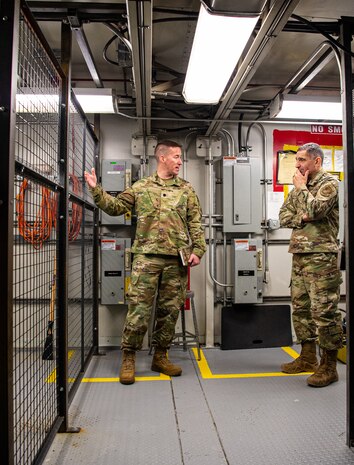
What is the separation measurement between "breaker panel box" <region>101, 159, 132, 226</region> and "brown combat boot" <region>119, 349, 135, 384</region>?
4.80 ft

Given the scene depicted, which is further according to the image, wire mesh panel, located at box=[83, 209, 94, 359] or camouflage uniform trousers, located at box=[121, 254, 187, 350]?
wire mesh panel, located at box=[83, 209, 94, 359]

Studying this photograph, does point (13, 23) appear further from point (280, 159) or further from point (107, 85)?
point (280, 159)

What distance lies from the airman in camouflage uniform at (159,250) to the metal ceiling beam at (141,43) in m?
0.57

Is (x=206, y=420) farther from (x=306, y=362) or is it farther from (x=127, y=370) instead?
(x=306, y=362)

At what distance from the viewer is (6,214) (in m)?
1.18

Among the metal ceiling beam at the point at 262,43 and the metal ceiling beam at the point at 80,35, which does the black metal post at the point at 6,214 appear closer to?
the metal ceiling beam at the point at 80,35

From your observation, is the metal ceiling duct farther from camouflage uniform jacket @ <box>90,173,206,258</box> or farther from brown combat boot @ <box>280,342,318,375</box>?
brown combat boot @ <box>280,342,318,375</box>

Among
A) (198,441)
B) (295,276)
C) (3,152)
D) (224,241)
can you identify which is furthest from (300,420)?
(3,152)

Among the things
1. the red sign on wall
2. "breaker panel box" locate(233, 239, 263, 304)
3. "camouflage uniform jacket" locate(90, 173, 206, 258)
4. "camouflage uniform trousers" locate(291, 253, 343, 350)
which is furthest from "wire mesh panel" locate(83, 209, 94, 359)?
the red sign on wall

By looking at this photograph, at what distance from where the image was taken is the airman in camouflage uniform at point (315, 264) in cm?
274

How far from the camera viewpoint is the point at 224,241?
396 centimetres

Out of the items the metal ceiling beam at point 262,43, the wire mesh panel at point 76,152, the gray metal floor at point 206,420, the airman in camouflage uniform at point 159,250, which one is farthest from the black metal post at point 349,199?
the wire mesh panel at point 76,152

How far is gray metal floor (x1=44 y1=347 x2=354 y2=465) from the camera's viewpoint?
189cm

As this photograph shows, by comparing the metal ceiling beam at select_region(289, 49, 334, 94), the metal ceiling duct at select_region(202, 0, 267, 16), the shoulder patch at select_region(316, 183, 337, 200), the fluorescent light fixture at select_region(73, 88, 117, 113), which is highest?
the metal ceiling beam at select_region(289, 49, 334, 94)
